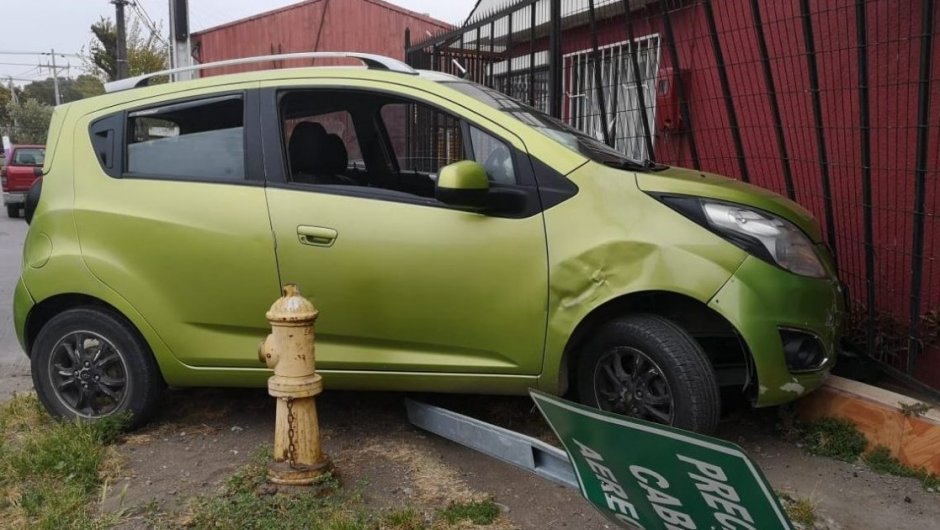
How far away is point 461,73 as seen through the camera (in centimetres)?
848

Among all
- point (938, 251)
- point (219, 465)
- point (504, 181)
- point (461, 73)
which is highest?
point (461, 73)

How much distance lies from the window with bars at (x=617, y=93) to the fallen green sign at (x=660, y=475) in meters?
4.53

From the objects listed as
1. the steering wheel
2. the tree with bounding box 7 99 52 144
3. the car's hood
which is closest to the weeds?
the car's hood

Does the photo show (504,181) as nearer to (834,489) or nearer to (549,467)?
(549,467)

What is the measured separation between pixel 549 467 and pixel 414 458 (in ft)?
3.62

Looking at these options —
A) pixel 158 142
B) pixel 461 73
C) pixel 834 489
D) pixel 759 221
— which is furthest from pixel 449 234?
pixel 461 73

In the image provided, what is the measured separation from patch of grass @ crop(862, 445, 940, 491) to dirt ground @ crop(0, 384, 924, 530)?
43 millimetres

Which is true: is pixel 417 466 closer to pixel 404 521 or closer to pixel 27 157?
pixel 404 521

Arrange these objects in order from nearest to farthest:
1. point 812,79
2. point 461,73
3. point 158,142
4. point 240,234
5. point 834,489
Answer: point 834,489, point 240,234, point 158,142, point 812,79, point 461,73

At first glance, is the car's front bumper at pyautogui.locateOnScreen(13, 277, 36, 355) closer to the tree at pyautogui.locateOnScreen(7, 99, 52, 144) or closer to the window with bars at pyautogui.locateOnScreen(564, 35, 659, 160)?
the window with bars at pyautogui.locateOnScreen(564, 35, 659, 160)

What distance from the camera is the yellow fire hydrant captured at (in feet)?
10.6

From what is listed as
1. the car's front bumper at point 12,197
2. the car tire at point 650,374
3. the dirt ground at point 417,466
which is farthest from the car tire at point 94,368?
the car's front bumper at point 12,197

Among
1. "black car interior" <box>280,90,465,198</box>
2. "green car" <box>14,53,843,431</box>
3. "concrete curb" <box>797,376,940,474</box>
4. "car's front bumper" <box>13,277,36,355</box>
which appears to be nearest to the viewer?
"green car" <box>14,53,843,431</box>

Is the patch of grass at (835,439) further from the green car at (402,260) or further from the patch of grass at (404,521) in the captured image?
the patch of grass at (404,521)
